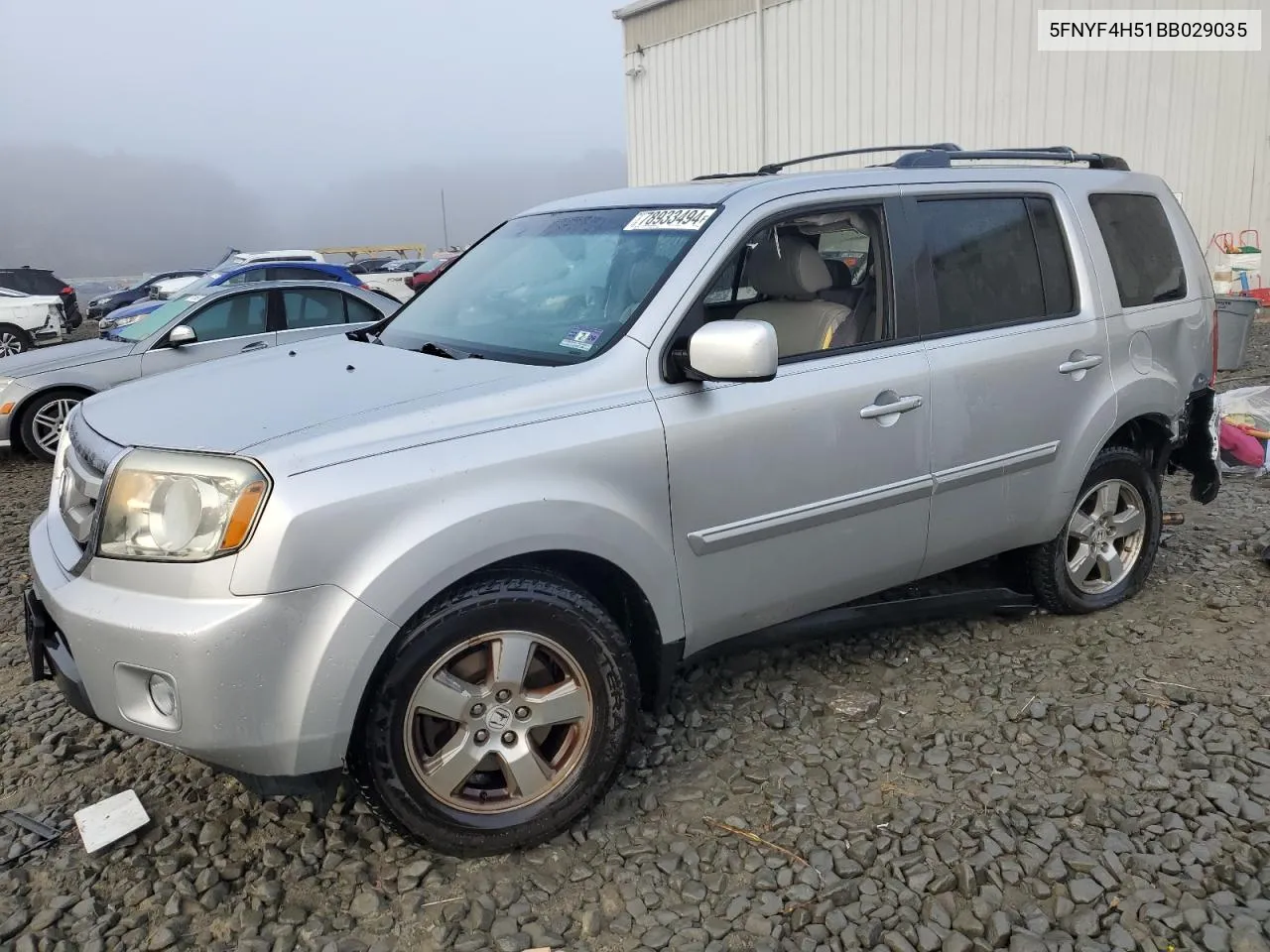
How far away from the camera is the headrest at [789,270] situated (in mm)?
3287

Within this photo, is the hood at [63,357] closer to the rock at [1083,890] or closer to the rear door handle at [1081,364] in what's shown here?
the rear door handle at [1081,364]

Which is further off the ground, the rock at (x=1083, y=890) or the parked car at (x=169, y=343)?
the parked car at (x=169, y=343)

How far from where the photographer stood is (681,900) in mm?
2553

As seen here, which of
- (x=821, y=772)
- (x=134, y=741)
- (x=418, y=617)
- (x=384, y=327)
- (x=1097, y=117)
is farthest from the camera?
(x=1097, y=117)

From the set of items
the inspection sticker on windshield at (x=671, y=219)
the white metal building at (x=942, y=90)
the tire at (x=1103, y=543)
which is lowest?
the tire at (x=1103, y=543)

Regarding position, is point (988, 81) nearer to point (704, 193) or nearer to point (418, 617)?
point (704, 193)

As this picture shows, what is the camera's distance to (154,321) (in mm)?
8781

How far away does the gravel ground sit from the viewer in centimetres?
245

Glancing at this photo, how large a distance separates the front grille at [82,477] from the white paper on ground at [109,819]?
0.85m

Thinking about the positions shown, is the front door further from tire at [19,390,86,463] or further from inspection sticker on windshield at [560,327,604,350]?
tire at [19,390,86,463]

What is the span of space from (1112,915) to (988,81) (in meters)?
17.0

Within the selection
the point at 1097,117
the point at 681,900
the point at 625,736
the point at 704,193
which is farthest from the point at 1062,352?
the point at 1097,117

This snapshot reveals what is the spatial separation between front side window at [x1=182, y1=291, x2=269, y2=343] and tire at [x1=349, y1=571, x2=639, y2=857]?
22.9 feet

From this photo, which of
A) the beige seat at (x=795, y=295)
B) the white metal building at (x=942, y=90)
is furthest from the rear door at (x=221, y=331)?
the white metal building at (x=942, y=90)
